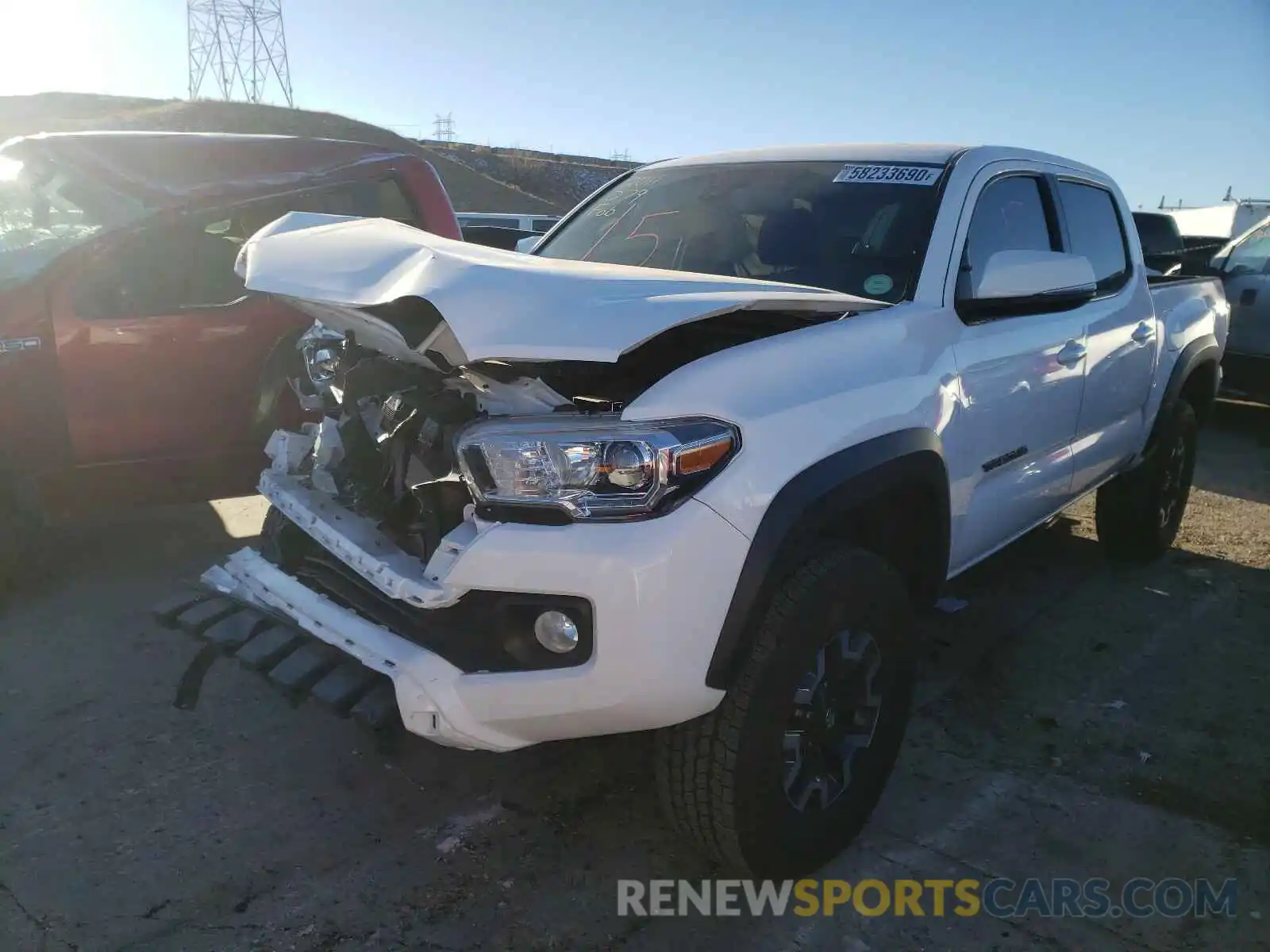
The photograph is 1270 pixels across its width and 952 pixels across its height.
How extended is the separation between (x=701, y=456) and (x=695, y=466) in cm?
3

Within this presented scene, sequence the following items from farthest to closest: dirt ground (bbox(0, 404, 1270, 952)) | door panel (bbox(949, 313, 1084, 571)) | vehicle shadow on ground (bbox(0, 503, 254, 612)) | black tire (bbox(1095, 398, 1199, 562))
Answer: black tire (bbox(1095, 398, 1199, 562))
vehicle shadow on ground (bbox(0, 503, 254, 612))
door panel (bbox(949, 313, 1084, 571))
dirt ground (bbox(0, 404, 1270, 952))

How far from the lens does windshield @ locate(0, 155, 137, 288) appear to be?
4211 mm

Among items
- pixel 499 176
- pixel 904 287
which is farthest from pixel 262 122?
pixel 904 287

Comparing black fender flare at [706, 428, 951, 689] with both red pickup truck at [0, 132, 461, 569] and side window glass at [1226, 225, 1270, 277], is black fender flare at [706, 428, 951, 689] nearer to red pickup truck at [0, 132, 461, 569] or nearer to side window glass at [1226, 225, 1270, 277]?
red pickup truck at [0, 132, 461, 569]

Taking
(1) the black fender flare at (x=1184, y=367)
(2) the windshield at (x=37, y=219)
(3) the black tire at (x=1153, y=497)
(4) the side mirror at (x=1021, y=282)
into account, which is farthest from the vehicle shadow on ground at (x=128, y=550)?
(1) the black fender flare at (x=1184, y=367)

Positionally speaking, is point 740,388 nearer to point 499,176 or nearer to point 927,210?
point 927,210

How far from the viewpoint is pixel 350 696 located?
2.20 m

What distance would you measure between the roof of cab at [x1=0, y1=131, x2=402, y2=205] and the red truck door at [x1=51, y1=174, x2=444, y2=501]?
187mm

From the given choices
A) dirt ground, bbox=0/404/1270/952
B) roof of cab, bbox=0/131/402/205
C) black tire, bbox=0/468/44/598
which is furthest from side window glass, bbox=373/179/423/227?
dirt ground, bbox=0/404/1270/952

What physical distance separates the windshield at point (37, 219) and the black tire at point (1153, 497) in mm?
4989

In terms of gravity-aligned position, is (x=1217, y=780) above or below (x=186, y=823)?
above

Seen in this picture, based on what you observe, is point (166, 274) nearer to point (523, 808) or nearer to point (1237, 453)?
point (523, 808)

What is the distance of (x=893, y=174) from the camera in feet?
10.6

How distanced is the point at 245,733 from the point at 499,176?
5111cm
